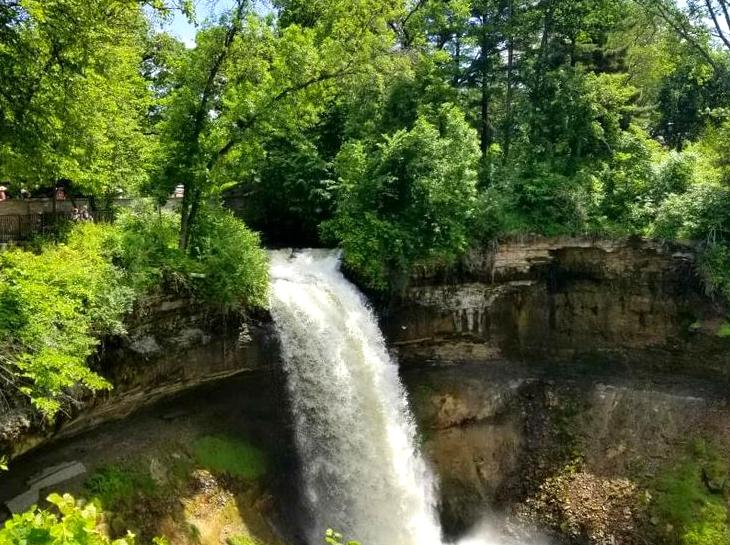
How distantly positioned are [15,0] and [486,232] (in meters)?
13.7

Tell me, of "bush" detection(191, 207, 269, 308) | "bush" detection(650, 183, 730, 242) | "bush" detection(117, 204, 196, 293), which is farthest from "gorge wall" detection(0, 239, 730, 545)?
"bush" detection(117, 204, 196, 293)

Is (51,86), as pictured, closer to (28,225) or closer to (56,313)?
(56,313)

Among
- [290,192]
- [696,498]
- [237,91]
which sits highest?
[237,91]

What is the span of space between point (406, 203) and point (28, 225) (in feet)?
34.9

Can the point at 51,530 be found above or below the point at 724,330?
above

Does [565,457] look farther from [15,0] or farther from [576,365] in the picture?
[15,0]

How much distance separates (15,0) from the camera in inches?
443

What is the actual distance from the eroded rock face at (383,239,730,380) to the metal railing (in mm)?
9662

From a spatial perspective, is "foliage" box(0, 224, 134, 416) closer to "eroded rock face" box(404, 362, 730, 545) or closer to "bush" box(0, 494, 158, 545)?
"bush" box(0, 494, 158, 545)

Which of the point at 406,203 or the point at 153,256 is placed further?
the point at 406,203

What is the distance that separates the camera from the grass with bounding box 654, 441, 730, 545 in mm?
15688

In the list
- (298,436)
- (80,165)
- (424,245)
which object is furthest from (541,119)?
(80,165)

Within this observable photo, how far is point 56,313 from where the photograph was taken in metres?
11.2

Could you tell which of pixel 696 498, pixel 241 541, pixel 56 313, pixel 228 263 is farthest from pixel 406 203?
pixel 696 498
